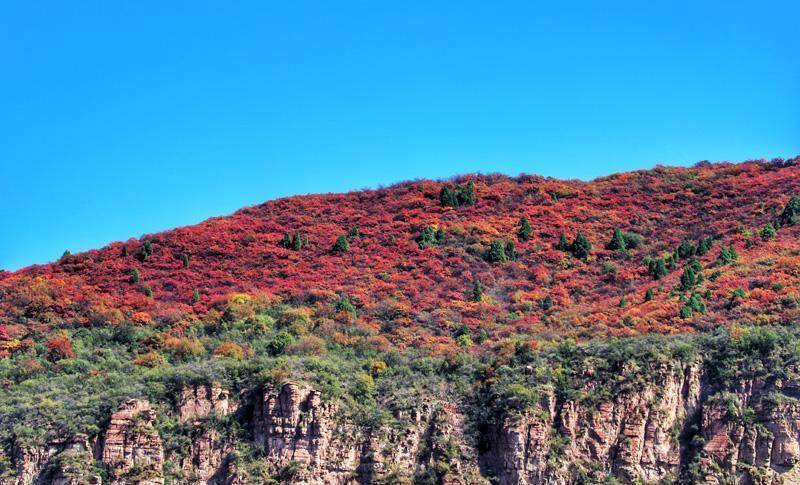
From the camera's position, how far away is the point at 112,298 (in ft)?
164

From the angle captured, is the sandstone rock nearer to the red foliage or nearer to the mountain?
the mountain

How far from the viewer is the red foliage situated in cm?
4634

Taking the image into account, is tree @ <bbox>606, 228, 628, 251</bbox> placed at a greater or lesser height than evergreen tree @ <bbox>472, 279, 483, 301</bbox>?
greater

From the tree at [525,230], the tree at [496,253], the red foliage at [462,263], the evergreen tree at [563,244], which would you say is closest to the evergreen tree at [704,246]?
the red foliage at [462,263]

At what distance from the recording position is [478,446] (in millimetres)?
35500

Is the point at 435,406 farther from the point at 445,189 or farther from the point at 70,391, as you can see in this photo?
the point at 445,189

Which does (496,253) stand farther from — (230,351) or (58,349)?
(58,349)

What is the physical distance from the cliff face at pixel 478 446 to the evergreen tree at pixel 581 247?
21.2 metres

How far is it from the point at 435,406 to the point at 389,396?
203cm

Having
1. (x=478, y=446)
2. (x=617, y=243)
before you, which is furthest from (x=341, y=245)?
(x=478, y=446)

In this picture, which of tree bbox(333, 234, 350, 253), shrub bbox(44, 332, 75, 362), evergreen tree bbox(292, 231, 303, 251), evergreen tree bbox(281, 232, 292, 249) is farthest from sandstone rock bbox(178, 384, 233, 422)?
evergreen tree bbox(281, 232, 292, 249)

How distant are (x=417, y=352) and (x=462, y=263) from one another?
14502 millimetres

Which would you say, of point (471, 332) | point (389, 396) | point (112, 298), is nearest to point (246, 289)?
point (112, 298)

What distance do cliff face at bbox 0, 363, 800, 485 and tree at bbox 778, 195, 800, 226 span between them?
23449mm
